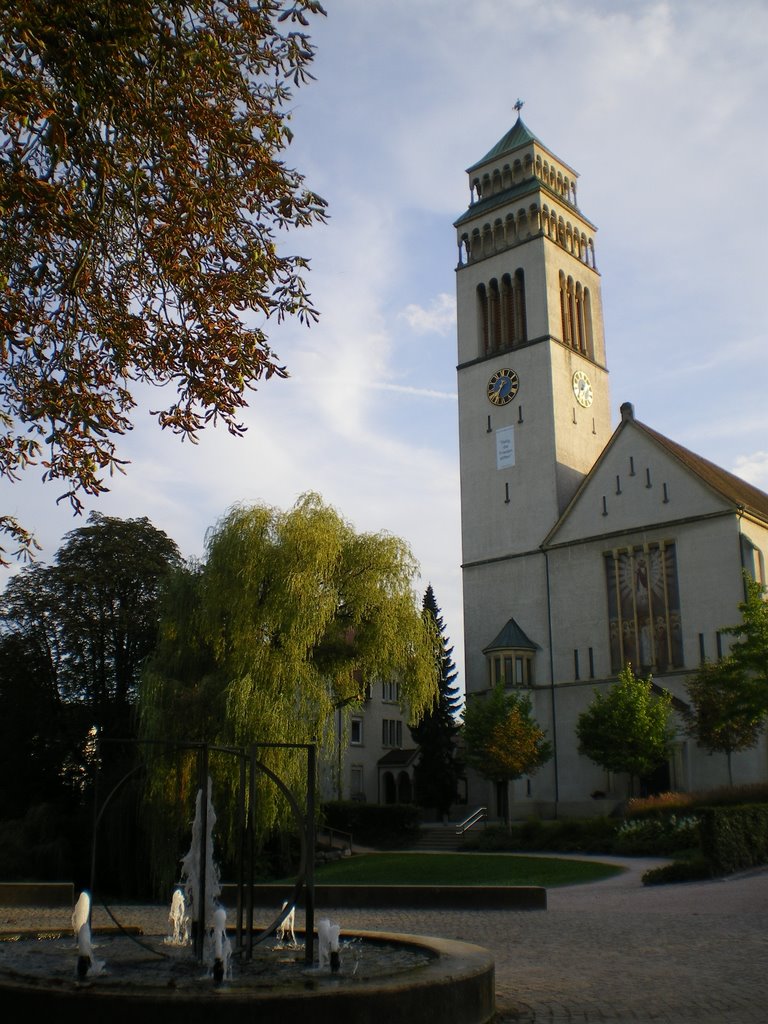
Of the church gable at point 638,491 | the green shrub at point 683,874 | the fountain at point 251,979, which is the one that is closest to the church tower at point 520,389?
the church gable at point 638,491

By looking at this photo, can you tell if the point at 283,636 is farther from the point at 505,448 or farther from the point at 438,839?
the point at 505,448

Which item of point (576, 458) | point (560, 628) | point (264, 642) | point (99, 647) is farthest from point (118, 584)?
point (576, 458)

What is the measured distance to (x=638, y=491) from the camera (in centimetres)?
4775

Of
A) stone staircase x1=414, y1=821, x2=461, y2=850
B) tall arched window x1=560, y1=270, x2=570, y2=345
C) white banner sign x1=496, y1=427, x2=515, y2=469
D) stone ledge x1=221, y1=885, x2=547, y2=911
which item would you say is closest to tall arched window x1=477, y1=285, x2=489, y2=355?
tall arched window x1=560, y1=270, x2=570, y2=345

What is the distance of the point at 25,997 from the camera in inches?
290

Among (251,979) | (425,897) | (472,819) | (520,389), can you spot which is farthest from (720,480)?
(251,979)

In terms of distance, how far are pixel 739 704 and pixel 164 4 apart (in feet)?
96.6

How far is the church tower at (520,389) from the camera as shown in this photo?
51.2 m

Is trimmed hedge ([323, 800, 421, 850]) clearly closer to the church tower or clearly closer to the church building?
the church building

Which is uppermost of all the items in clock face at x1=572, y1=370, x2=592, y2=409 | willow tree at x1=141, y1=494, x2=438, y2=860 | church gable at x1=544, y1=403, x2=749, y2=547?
clock face at x1=572, y1=370, x2=592, y2=409

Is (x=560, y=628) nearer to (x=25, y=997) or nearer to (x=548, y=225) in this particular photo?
(x=548, y=225)

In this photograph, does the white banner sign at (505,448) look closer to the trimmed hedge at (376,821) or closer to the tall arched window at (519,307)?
the tall arched window at (519,307)

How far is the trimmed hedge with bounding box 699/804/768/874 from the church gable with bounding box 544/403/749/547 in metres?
22.0

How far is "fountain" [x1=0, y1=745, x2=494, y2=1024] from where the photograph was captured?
23.6ft
